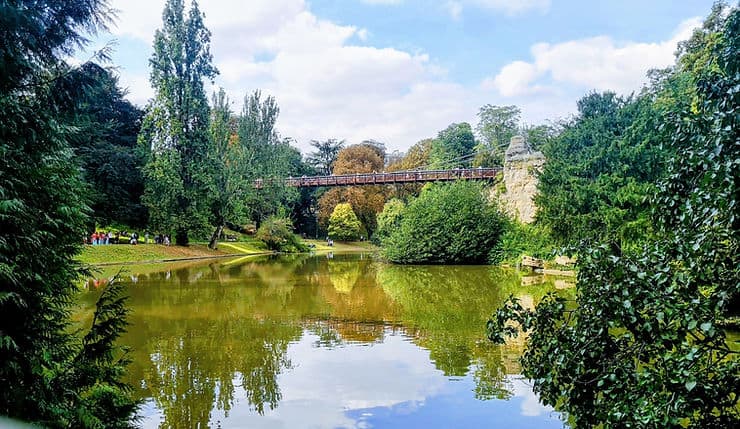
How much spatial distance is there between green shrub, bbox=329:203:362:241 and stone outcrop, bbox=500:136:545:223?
22.4m

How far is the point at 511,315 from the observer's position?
3932 millimetres

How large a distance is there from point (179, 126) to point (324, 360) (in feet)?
81.8

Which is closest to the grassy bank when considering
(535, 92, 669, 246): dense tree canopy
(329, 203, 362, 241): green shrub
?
(329, 203, 362, 241): green shrub

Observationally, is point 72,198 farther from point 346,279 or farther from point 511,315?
point 346,279

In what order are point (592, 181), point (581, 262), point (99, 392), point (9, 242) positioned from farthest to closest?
point (592, 181)
point (99, 392)
point (581, 262)
point (9, 242)

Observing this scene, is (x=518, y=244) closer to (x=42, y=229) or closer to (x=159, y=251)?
(x=159, y=251)

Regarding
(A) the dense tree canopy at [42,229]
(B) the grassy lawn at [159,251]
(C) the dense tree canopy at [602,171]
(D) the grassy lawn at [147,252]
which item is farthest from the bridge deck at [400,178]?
(A) the dense tree canopy at [42,229]

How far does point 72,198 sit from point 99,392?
155 cm

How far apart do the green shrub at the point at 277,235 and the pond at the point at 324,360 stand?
22.9 metres

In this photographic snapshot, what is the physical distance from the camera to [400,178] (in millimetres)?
41125

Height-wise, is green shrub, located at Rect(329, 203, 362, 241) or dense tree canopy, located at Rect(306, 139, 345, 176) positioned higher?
dense tree canopy, located at Rect(306, 139, 345, 176)

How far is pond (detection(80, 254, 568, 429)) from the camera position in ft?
17.5

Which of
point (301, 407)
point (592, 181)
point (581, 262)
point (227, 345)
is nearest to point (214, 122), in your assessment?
point (592, 181)

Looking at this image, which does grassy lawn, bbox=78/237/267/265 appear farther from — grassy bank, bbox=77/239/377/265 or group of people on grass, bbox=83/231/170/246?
group of people on grass, bbox=83/231/170/246
